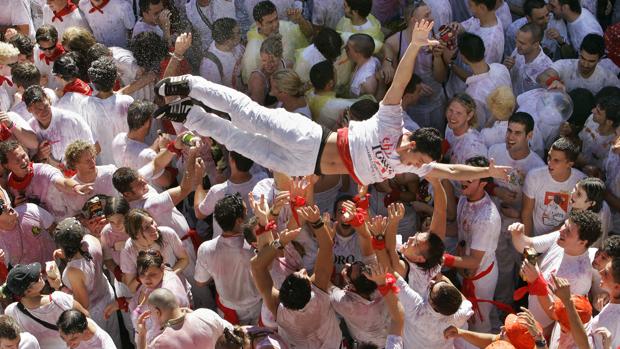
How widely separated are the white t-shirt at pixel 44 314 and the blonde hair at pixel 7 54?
110 inches

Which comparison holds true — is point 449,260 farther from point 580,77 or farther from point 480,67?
point 580,77

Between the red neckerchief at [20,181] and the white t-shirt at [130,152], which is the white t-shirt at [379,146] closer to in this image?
the white t-shirt at [130,152]

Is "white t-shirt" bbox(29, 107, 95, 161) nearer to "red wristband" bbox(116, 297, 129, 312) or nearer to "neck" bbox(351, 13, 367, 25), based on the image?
"red wristband" bbox(116, 297, 129, 312)

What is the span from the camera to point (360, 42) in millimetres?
7566

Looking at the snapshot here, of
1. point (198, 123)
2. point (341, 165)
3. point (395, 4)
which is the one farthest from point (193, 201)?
point (395, 4)

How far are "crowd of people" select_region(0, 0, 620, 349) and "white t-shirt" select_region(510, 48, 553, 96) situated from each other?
2cm

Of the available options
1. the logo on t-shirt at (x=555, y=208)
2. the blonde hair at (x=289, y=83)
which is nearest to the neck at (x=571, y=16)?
the logo on t-shirt at (x=555, y=208)

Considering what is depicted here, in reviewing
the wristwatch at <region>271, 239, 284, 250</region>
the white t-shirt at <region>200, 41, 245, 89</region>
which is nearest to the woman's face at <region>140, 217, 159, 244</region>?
the wristwatch at <region>271, 239, 284, 250</region>

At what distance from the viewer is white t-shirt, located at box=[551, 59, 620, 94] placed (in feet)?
25.0

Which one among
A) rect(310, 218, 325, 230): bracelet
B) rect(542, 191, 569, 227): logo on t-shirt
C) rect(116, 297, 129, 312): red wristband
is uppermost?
rect(310, 218, 325, 230): bracelet

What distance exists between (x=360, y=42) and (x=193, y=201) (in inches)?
78.0

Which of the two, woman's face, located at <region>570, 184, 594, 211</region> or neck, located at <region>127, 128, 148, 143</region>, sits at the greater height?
neck, located at <region>127, 128, 148, 143</region>

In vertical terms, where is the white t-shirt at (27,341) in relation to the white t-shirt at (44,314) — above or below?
above

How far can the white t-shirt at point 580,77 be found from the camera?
762 cm
